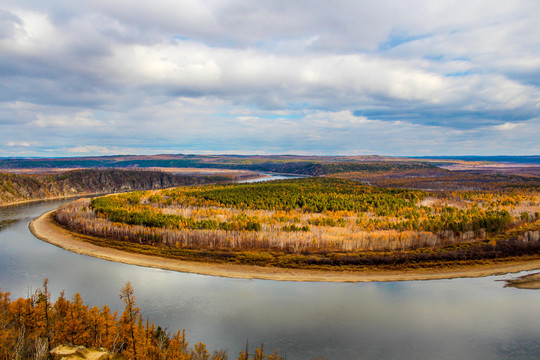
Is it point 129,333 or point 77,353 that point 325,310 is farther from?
point 77,353

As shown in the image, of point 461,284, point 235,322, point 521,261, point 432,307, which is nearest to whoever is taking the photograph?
point 235,322

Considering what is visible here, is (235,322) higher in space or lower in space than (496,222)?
lower

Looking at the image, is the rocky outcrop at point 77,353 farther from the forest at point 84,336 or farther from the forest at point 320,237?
the forest at point 320,237

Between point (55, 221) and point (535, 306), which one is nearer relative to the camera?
point (535, 306)

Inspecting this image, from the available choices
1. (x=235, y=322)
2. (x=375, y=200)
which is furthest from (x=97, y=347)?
(x=375, y=200)

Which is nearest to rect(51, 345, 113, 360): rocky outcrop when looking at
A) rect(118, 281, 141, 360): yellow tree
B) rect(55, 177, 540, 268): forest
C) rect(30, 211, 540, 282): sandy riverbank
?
rect(118, 281, 141, 360): yellow tree

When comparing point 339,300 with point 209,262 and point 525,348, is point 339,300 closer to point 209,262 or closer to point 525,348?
point 525,348

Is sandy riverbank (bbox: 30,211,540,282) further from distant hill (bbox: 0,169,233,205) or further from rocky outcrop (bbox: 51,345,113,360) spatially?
distant hill (bbox: 0,169,233,205)
